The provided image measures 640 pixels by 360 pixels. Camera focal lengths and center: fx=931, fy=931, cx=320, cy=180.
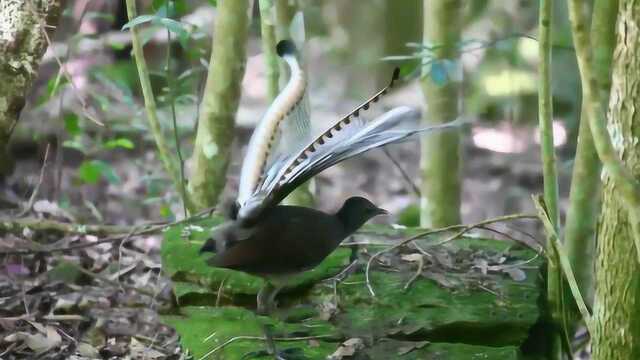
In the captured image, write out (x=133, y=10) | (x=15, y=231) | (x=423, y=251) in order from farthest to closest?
(x=15, y=231) → (x=133, y=10) → (x=423, y=251)

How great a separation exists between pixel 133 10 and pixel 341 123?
1.23 metres

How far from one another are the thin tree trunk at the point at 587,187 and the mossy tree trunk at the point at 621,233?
67 cm

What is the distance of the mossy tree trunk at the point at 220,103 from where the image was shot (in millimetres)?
3016

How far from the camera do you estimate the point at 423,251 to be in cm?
257

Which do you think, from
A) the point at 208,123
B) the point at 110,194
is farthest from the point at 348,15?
the point at 208,123

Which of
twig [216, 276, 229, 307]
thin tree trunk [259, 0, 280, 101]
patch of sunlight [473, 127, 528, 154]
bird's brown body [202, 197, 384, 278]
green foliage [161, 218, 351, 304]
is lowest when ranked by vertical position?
twig [216, 276, 229, 307]

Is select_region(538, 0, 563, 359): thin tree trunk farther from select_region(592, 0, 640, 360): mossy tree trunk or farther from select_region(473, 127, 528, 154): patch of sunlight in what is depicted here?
select_region(473, 127, 528, 154): patch of sunlight

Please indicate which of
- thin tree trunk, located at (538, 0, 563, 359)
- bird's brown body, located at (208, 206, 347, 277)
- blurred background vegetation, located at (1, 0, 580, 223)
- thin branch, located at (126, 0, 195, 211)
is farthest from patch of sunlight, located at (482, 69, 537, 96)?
bird's brown body, located at (208, 206, 347, 277)

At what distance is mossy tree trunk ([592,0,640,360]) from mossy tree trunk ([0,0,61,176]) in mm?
1451

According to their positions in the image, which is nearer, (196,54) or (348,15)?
(196,54)

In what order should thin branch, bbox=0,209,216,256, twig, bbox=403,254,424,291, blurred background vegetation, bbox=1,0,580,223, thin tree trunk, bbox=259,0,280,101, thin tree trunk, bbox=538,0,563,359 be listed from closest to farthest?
thin tree trunk, bbox=538,0,563,359 → twig, bbox=403,254,424,291 → thin tree trunk, bbox=259,0,280,101 → thin branch, bbox=0,209,216,256 → blurred background vegetation, bbox=1,0,580,223

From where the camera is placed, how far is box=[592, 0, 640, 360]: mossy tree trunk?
5.47 feet

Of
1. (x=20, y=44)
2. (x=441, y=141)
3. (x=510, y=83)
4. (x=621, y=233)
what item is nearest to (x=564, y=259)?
(x=621, y=233)

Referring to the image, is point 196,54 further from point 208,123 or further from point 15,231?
point 15,231
